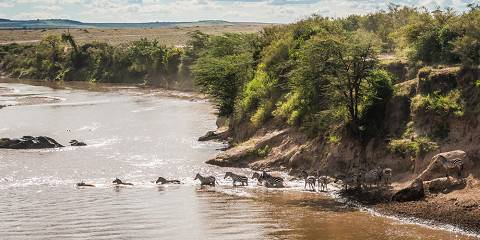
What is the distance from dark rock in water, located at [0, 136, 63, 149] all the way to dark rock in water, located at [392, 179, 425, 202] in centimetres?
2822

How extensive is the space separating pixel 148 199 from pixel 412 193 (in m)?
11.9

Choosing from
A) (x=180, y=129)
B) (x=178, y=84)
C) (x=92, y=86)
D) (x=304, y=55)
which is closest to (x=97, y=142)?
(x=180, y=129)

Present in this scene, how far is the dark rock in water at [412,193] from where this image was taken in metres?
27.8

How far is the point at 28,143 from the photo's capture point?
156 ft

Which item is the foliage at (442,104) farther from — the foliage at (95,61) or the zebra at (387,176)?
the foliage at (95,61)

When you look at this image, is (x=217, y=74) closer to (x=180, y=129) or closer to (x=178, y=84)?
(x=180, y=129)

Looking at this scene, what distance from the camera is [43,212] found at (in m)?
28.1

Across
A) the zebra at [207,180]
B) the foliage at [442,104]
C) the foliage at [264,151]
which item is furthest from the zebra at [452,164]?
the foliage at [264,151]

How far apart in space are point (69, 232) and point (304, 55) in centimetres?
1692

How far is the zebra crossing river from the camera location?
80.9 feet

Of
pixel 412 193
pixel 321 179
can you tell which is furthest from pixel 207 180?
pixel 412 193

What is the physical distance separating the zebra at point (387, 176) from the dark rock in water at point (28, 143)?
26.4 meters

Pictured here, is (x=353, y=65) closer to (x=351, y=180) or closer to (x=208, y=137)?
(x=351, y=180)

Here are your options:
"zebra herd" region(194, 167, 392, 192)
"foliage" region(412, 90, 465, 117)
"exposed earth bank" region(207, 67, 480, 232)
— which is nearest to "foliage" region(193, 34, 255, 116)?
"exposed earth bank" region(207, 67, 480, 232)
